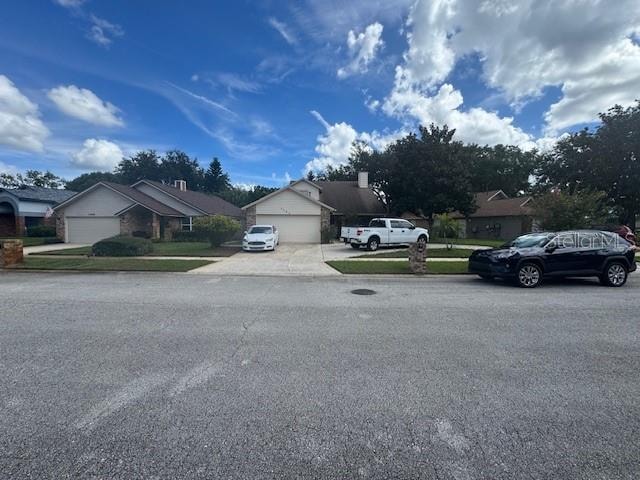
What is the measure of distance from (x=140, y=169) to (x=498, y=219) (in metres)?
67.7

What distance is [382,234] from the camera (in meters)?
18.2

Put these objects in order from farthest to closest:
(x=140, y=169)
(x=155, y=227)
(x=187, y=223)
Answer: (x=140, y=169), (x=187, y=223), (x=155, y=227)

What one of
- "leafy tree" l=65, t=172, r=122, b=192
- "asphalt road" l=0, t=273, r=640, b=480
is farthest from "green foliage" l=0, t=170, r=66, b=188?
"asphalt road" l=0, t=273, r=640, b=480

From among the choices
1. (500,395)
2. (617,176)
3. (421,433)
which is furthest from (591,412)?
(617,176)

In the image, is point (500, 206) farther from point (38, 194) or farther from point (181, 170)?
point (181, 170)

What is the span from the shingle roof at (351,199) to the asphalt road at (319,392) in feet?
73.9

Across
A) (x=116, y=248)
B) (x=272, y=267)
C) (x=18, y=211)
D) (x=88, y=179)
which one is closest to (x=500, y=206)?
(x=272, y=267)

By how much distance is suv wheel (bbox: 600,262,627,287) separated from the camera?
905 centimetres

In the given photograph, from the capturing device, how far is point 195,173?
235ft

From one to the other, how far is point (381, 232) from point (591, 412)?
15480 mm

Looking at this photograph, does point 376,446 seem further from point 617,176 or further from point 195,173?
point 195,173

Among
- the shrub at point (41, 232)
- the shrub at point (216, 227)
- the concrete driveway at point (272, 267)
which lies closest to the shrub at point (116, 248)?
the shrub at point (216, 227)

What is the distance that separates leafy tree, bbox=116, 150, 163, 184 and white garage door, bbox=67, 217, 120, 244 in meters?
47.8

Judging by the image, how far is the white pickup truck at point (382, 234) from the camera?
17.9 metres
